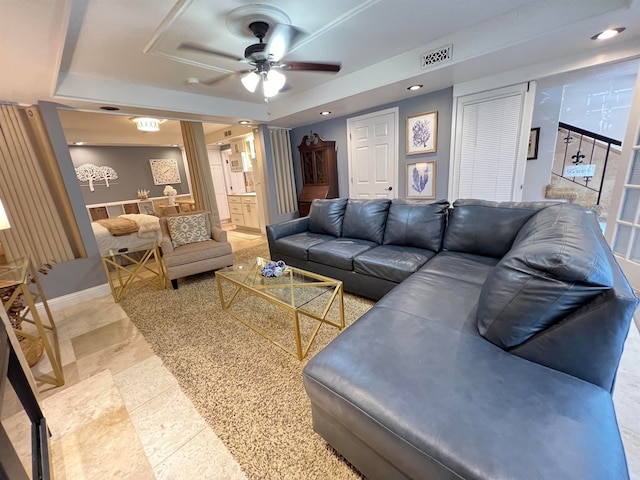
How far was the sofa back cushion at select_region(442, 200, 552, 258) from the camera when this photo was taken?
1.95 metres

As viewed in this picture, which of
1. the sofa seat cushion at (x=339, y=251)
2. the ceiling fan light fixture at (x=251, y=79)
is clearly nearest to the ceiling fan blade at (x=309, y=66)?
the ceiling fan light fixture at (x=251, y=79)

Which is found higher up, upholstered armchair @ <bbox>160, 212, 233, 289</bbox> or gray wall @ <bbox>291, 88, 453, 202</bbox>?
gray wall @ <bbox>291, 88, 453, 202</bbox>

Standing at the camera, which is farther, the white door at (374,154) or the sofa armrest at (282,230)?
the white door at (374,154)

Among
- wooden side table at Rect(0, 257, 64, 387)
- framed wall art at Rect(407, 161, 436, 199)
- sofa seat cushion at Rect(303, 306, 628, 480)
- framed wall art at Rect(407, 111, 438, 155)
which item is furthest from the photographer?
framed wall art at Rect(407, 161, 436, 199)

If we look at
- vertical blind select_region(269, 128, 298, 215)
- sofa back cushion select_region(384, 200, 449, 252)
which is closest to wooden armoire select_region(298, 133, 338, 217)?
vertical blind select_region(269, 128, 298, 215)

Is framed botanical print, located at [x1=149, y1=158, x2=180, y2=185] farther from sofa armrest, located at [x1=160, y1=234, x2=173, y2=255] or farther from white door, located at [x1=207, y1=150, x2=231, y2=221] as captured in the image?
sofa armrest, located at [x1=160, y1=234, x2=173, y2=255]

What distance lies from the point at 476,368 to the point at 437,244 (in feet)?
5.03

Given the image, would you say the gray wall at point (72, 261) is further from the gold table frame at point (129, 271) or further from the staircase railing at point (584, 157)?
the staircase railing at point (584, 157)

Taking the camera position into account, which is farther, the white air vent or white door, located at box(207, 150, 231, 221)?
white door, located at box(207, 150, 231, 221)

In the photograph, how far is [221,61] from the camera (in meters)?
2.60

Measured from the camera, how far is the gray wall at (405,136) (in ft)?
11.0

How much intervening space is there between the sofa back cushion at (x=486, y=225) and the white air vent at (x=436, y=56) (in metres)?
1.44

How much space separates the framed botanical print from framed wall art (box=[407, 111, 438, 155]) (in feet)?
20.2

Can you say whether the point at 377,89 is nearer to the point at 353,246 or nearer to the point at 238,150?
the point at 353,246
